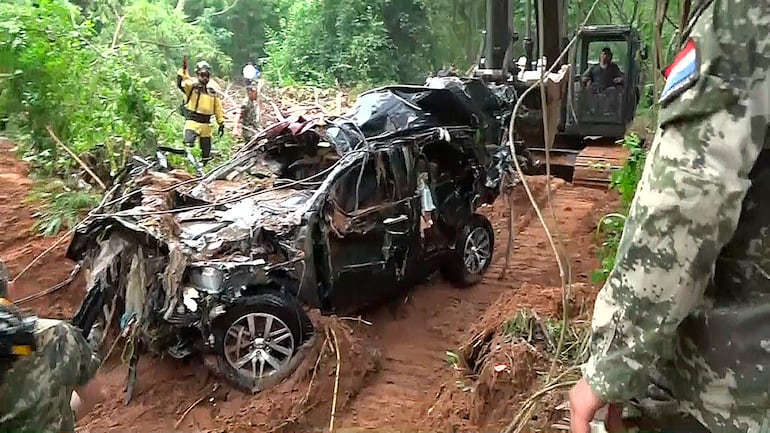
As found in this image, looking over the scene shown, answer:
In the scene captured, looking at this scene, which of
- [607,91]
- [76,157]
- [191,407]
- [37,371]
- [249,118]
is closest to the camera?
[37,371]

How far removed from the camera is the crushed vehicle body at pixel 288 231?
220 inches

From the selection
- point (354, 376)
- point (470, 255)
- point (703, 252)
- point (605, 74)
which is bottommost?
point (354, 376)

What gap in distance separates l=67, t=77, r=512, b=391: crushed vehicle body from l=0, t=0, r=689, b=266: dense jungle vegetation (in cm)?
207

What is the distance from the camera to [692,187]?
4.38 feet

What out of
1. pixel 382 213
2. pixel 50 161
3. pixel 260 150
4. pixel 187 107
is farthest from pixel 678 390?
pixel 187 107

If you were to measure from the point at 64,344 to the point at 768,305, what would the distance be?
2.06m

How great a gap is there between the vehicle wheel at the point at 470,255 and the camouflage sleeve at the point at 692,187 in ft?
21.2

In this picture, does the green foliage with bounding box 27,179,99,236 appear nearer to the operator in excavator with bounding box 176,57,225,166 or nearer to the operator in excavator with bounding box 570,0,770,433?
the operator in excavator with bounding box 176,57,225,166

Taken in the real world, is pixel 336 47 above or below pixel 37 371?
above

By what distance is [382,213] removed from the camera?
670 cm

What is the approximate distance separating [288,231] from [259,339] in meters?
0.87

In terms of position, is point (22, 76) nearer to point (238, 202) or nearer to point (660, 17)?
point (238, 202)

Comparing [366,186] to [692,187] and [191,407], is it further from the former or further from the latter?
[692,187]

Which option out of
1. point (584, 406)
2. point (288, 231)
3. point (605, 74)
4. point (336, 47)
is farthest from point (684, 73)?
point (336, 47)
